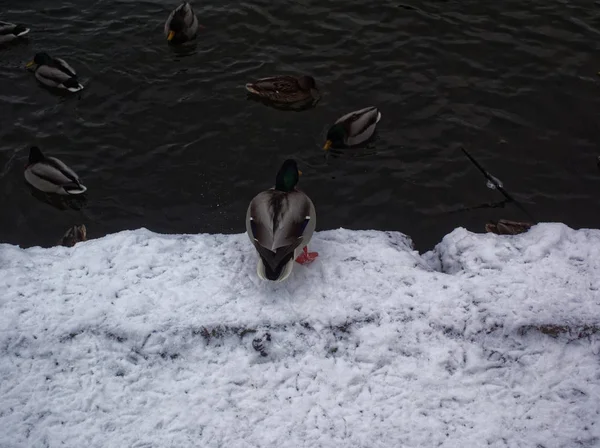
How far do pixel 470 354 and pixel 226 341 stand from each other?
5.13 feet

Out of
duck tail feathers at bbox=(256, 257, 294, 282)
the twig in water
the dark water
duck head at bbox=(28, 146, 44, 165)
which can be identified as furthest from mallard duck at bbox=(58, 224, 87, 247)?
the twig in water

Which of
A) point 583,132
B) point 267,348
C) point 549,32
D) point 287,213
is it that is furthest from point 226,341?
point 549,32

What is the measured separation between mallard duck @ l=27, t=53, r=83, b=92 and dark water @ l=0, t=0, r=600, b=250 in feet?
0.78

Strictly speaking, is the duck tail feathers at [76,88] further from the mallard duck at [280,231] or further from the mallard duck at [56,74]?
the mallard duck at [280,231]

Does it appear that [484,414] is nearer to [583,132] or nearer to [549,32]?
[583,132]

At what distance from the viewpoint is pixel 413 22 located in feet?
34.4

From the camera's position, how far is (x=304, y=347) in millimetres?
3869

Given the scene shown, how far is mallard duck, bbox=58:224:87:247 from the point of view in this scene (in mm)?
7174

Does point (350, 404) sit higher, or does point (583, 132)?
point (350, 404)

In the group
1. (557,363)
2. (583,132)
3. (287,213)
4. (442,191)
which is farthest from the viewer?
(583,132)

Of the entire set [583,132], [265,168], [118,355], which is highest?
[118,355]

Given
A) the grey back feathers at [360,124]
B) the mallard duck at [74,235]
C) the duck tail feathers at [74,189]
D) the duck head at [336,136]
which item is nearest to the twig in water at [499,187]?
the grey back feathers at [360,124]

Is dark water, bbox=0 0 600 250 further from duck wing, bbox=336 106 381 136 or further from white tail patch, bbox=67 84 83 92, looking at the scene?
duck wing, bbox=336 106 381 136

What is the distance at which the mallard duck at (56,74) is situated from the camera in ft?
30.2
